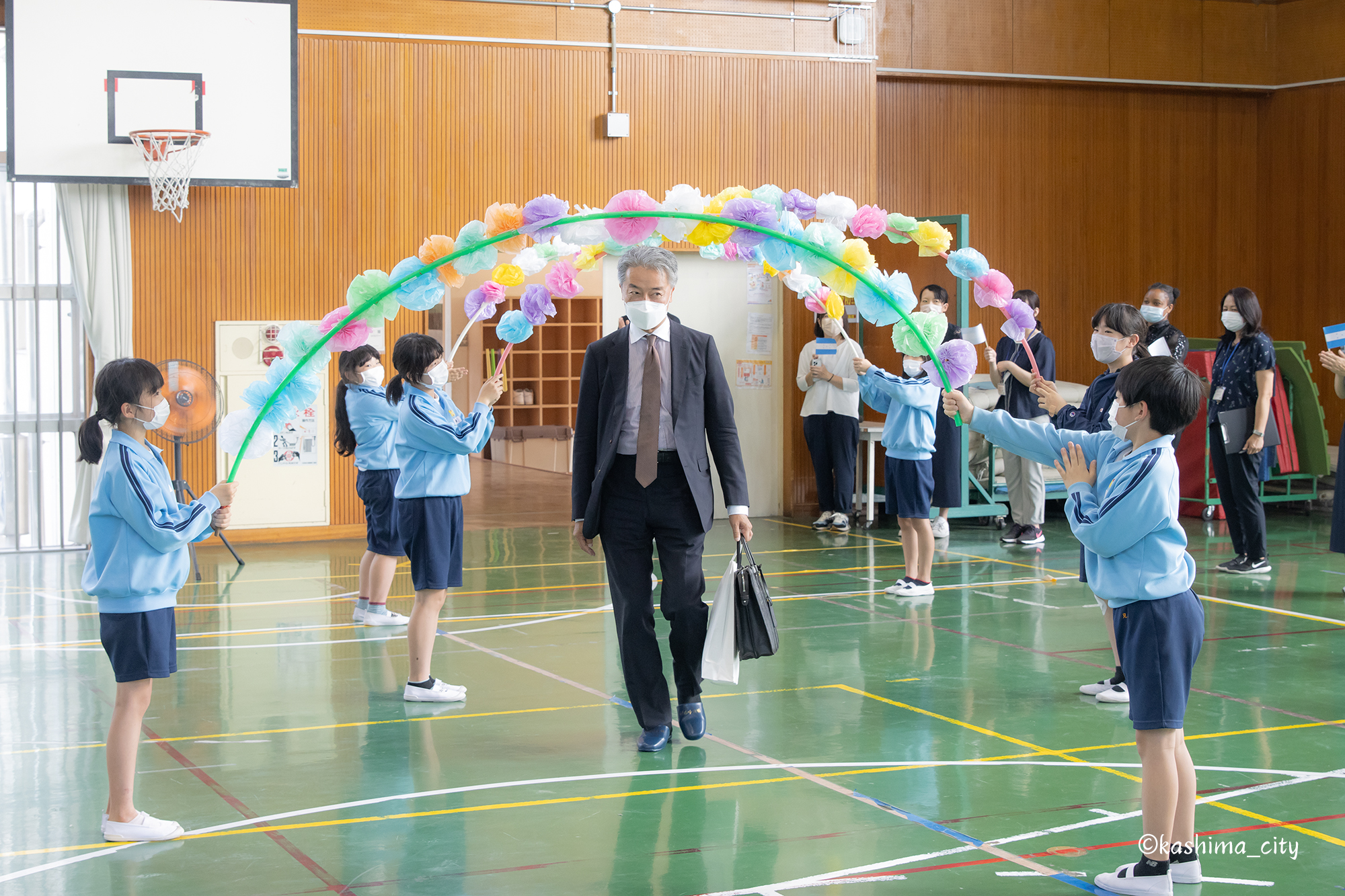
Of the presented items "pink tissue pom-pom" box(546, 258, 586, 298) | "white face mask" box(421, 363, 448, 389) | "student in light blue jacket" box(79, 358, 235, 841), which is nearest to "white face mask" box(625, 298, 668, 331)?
"white face mask" box(421, 363, 448, 389)

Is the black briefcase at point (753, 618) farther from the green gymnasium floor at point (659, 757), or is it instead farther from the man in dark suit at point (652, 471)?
the green gymnasium floor at point (659, 757)

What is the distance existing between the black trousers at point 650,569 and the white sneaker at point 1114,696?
78.0 inches

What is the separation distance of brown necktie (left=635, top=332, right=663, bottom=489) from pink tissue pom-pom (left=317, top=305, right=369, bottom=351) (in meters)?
1.21

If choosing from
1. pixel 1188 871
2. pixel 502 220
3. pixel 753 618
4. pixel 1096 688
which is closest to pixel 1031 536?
pixel 1096 688

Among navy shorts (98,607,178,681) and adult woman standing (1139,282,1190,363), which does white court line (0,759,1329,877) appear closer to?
navy shorts (98,607,178,681)

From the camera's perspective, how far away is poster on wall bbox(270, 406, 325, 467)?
11.3 m

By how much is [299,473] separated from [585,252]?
18.5 ft

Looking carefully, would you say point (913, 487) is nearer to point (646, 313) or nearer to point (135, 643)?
point (646, 313)

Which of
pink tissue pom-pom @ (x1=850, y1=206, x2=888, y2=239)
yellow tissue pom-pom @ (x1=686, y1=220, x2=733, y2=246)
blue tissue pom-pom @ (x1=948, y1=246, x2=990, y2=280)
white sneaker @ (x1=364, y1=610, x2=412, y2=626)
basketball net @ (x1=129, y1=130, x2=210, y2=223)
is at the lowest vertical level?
white sneaker @ (x1=364, y1=610, x2=412, y2=626)

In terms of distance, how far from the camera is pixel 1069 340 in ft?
48.4

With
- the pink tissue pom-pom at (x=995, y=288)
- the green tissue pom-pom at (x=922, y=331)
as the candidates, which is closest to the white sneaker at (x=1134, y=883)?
the green tissue pom-pom at (x=922, y=331)

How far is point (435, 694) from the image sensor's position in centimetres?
576

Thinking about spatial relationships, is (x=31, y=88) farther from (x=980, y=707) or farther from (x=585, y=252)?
(x=980, y=707)

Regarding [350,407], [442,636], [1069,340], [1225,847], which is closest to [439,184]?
[350,407]
